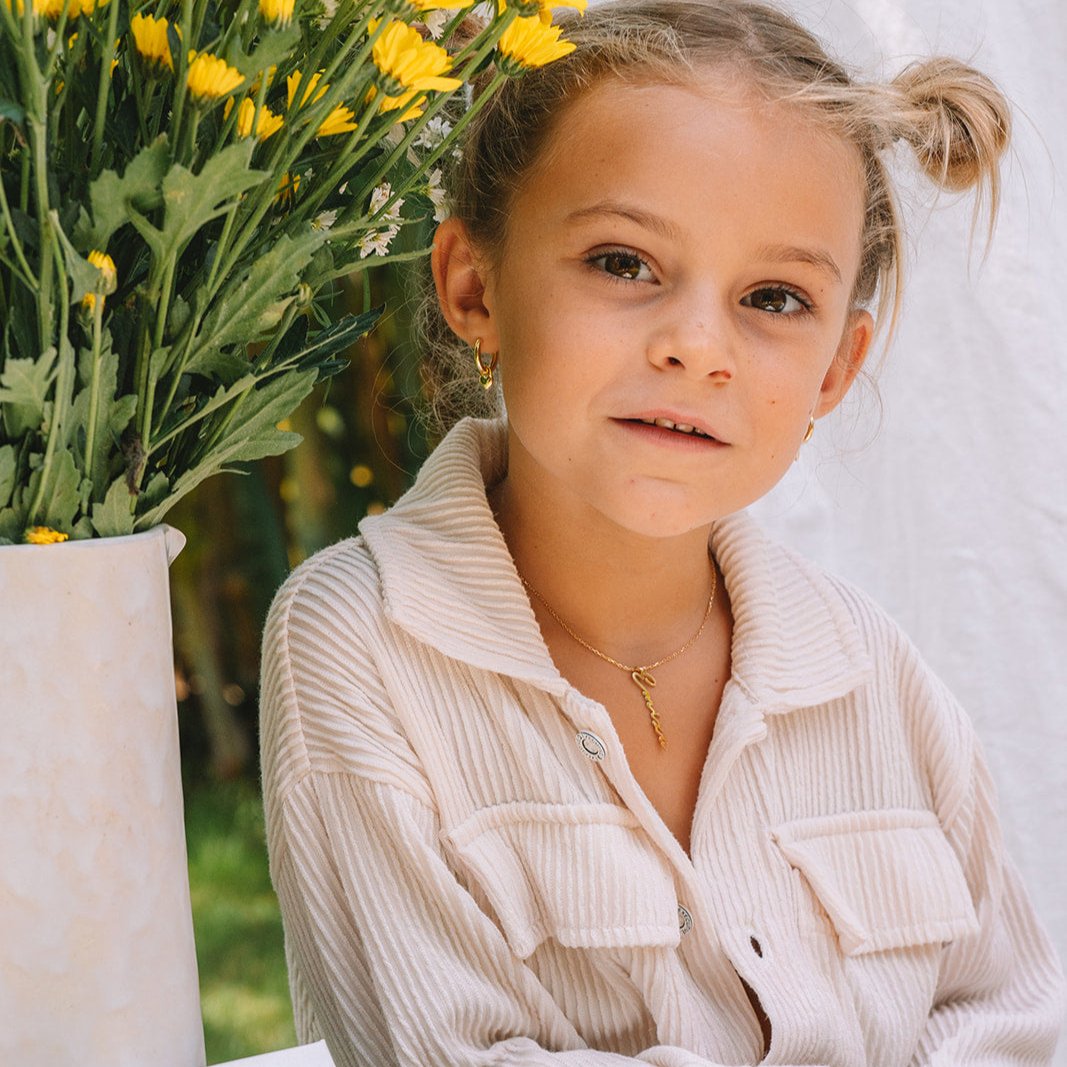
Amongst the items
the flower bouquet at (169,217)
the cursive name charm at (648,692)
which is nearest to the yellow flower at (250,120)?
the flower bouquet at (169,217)

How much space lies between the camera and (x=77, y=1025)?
617mm

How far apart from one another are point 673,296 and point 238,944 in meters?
1.06

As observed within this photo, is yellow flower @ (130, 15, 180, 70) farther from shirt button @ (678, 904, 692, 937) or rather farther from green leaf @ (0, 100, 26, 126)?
shirt button @ (678, 904, 692, 937)

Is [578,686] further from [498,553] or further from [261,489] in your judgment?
[261,489]

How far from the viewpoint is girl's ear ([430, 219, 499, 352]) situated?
115 centimetres

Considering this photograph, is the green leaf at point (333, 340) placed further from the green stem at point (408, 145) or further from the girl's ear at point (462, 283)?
the girl's ear at point (462, 283)

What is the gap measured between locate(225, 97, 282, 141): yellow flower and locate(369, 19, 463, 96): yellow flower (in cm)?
5

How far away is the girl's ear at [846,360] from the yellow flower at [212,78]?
0.72 metres

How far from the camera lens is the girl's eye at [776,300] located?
1048 millimetres

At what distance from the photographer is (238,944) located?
1712mm

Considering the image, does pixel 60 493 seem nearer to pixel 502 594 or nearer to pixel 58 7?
pixel 58 7

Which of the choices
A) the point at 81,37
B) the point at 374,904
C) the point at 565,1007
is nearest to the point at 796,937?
the point at 565,1007

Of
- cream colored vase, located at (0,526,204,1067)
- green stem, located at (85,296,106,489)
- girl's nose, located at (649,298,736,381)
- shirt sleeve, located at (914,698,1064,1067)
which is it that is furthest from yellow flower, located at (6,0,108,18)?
shirt sleeve, located at (914,698,1064,1067)

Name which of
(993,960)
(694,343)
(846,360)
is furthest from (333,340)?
(993,960)
